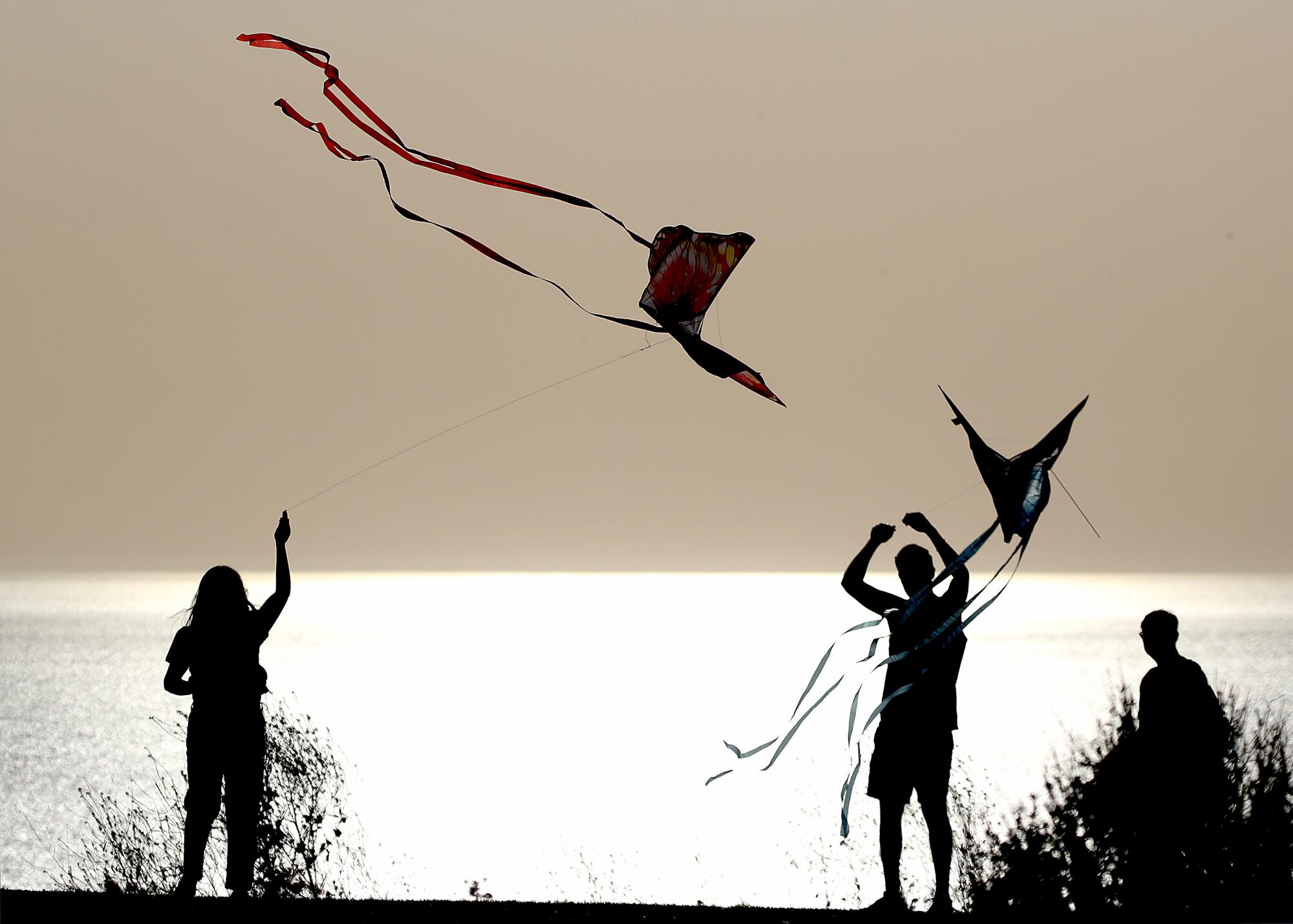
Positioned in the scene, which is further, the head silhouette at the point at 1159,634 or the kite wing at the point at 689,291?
the kite wing at the point at 689,291

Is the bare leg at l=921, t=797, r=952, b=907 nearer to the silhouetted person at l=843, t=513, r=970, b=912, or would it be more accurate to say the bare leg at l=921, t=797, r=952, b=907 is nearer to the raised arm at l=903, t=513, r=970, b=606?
the silhouetted person at l=843, t=513, r=970, b=912

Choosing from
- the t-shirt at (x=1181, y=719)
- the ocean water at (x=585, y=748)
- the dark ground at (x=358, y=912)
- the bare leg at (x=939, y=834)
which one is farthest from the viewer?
the ocean water at (x=585, y=748)

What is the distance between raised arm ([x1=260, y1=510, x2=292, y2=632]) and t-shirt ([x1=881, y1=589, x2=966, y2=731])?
100 inches

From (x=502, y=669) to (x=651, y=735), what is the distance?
150 ft

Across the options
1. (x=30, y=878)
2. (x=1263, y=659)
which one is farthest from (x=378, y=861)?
(x=1263, y=659)

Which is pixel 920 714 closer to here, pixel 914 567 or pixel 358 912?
pixel 914 567

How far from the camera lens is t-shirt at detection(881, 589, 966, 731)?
596 centimetres

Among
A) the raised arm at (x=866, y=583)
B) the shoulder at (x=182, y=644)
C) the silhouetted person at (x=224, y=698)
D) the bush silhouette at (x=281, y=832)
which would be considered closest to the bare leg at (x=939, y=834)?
the raised arm at (x=866, y=583)

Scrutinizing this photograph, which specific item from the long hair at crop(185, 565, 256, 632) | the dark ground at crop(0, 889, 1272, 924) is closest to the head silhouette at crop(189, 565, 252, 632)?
the long hair at crop(185, 565, 256, 632)

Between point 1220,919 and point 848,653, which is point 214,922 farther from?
point 848,653

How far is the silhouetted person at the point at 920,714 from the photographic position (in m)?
5.98

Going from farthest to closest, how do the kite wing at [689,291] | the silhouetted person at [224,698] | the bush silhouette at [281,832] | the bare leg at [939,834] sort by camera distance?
1. the bush silhouette at [281,832]
2. the kite wing at [689,291]
3. the silhouetted person at [224,698]
4. the bare leg at [939,834]

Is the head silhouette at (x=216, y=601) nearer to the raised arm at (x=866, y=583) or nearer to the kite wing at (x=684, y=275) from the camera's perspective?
the kite wing at (x=684, y=275)

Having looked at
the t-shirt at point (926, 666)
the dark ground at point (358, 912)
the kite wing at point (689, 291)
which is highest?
the kite wing at point (689, 291)
